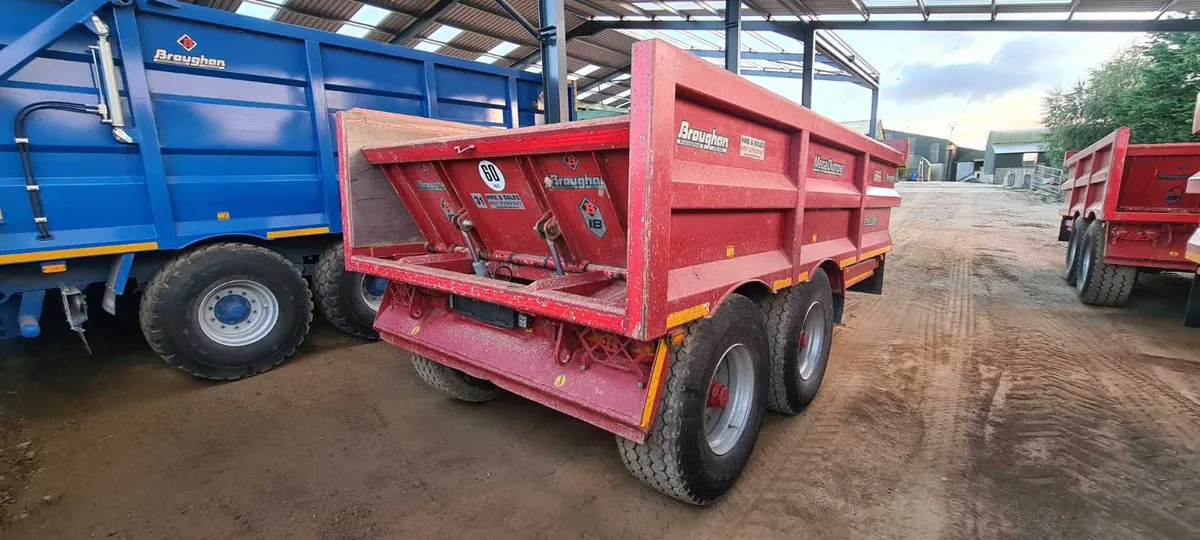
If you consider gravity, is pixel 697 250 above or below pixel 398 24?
below

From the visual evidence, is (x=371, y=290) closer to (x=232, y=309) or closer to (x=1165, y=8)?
(x=232, y=309)

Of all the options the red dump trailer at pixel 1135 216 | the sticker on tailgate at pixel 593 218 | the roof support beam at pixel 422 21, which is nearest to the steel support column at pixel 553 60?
the sticker on tailgate at pixel 593 218

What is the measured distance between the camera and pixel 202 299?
12.8ft

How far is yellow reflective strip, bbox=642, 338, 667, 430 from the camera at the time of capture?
6.89 ft

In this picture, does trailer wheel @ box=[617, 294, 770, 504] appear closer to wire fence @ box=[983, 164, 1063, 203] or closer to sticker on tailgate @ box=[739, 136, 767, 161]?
sticker on tailgate @ box=[739, 136, 767, 161]

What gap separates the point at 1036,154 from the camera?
1348 inches

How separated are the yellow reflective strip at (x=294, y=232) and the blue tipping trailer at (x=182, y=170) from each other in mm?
18

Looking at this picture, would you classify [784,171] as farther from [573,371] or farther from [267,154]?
[267,154]

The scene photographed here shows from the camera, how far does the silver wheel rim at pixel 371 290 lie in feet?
16.2

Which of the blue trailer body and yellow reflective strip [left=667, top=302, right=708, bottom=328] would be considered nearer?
yellow reflective strip [left=667, top=302, right=708, bottom=328]

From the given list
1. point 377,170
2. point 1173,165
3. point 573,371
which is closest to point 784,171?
point 573,371

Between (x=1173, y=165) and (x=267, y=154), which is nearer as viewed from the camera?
(x=267, y=154)

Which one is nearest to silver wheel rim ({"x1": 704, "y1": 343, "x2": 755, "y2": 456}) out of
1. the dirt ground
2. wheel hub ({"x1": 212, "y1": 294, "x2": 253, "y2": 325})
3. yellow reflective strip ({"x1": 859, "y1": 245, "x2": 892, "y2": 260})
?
the dirt ground

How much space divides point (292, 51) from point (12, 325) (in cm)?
284
